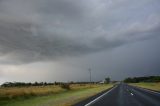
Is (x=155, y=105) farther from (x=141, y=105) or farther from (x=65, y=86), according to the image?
(x=65, y=86)

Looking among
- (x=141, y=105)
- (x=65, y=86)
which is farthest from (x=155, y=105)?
(x=65, y=86)

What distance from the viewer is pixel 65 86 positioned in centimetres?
8125

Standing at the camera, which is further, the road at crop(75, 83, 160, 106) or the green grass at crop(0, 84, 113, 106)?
the green grass at crop(0, 84, 113, 106)

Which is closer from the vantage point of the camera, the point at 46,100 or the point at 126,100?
the point at 126,100

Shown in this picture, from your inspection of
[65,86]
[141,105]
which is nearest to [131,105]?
[141,105]

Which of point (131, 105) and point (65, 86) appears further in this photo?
point (65, 86)

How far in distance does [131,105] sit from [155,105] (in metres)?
1.60

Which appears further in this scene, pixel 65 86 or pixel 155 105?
pixel 65 86

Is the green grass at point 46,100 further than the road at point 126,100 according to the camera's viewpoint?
Yes

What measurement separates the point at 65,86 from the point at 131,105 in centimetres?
6327

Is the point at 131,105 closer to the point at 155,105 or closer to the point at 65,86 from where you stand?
the point at 155,105

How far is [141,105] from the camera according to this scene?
18.9m
